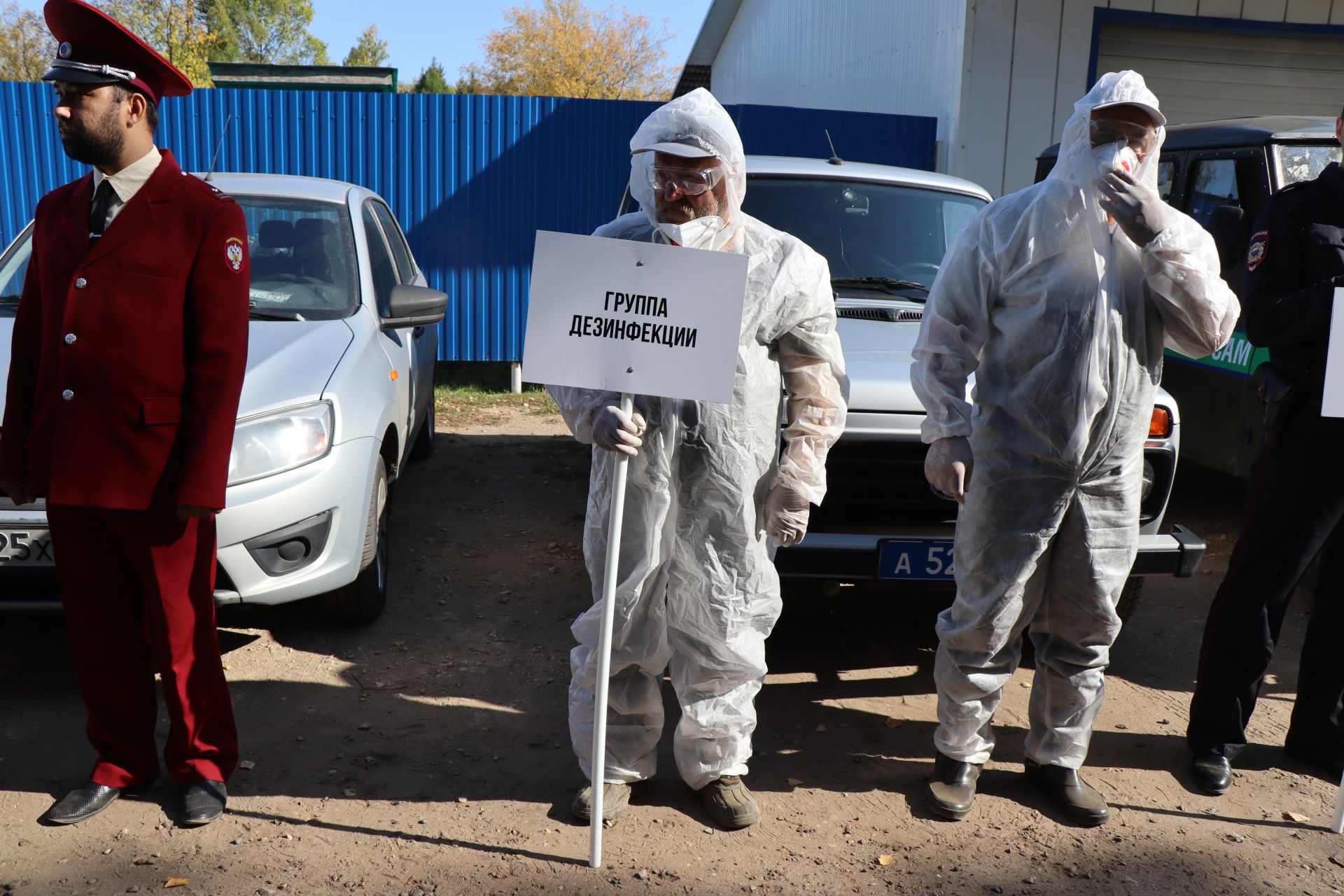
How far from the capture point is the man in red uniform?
2.73 meters

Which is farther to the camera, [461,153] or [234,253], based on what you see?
→ [461,153]

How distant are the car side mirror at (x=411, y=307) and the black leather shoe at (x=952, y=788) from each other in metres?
2.80

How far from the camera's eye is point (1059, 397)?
114 inches

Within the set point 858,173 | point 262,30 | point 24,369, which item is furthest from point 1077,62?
point 262,30

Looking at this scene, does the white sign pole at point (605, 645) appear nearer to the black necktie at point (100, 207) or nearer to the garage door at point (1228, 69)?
the black necktie at point (100, 207)

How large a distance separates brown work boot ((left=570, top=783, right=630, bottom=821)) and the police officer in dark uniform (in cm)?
184

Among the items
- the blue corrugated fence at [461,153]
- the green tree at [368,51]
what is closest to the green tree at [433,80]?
the green tree at [368,51]

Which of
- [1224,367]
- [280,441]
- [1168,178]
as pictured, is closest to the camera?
[280,441]

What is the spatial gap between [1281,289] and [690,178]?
1830 millimetres

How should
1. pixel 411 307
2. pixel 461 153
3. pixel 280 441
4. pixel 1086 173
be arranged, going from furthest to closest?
pixel 461 153 < pixel 411 307 < pixel 280 441 < pixel 1086 173

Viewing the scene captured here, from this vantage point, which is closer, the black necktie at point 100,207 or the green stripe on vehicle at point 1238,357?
the black necktie at point 100,207

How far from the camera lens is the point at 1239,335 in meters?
5.16

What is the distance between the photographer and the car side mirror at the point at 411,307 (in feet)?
15.0

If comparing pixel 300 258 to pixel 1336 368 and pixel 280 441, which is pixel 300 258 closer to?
pixel 280 441
